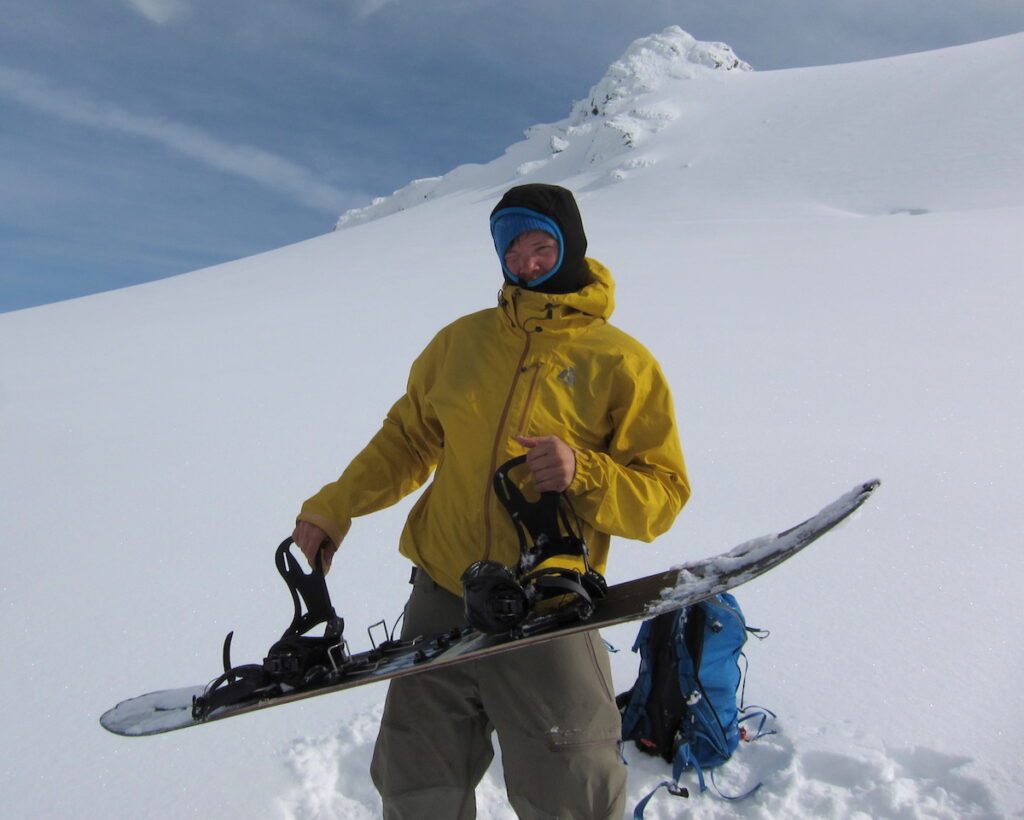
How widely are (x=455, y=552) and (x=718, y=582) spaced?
1.91 ft

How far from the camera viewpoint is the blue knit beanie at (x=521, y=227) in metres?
1.58

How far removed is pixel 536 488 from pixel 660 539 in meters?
2.27

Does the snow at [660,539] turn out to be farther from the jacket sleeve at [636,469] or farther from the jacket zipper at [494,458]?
the jacket sleeve at [636,469]

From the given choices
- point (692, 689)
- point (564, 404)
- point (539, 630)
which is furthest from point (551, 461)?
point (692, 689)

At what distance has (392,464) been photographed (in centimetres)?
182

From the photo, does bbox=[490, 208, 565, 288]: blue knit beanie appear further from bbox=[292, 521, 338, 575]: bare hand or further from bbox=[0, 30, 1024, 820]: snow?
bbox=[0, 30, 1024, 820]: snow

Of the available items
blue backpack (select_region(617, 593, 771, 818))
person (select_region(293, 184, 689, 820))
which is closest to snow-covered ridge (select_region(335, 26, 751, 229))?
blue backpack (select_region(617, 593, 771, 818))

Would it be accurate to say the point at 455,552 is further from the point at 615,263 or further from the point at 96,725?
the point at 615,263

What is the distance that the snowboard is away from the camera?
141cm

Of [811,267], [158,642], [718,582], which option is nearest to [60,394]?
[158,642]

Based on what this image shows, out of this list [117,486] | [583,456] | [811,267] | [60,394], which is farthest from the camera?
[811,267]

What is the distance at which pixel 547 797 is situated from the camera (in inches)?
55.6

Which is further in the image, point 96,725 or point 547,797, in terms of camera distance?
point 96,725

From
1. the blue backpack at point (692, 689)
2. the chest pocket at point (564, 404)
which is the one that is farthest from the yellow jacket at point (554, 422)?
the blue backpack at point (692, 689)
